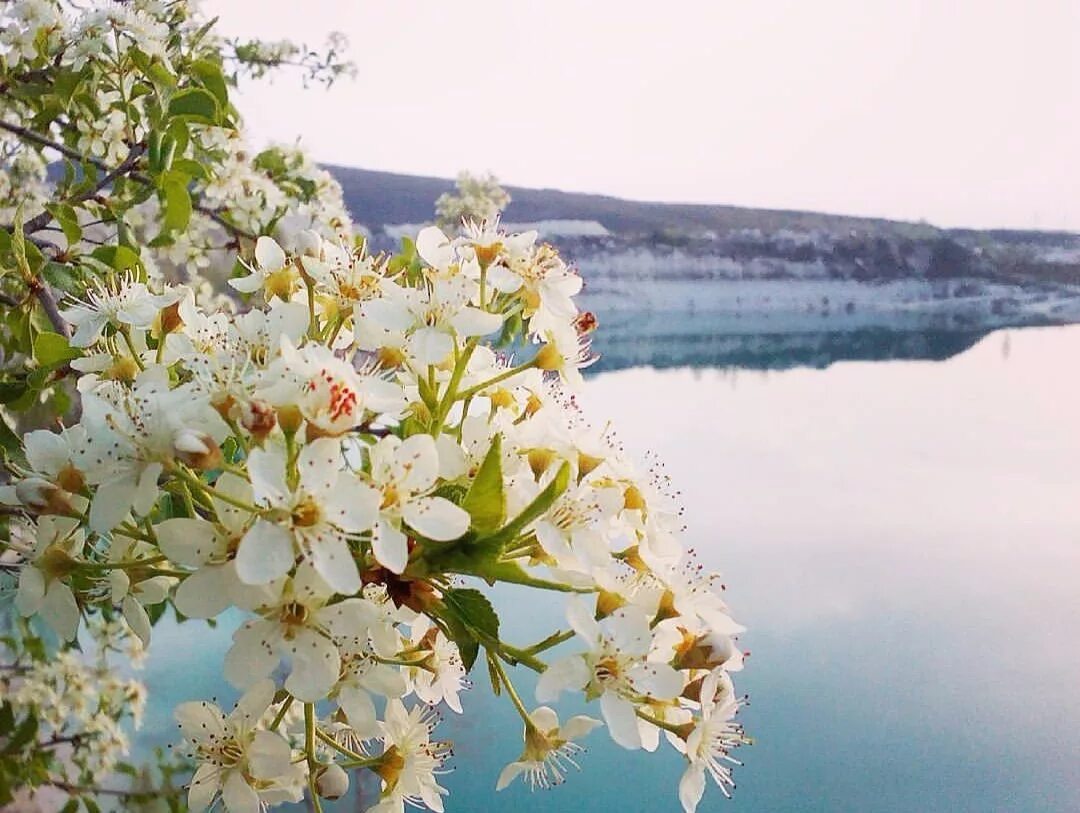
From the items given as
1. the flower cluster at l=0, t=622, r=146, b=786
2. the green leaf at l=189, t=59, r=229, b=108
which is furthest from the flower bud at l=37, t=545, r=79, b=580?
the flower cluster at l=0, t=622, r=146, b=786

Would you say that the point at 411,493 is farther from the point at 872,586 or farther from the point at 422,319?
the point at 872,586

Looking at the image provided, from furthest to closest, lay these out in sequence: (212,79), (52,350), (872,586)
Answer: (872,586), (212,79), (52,350)

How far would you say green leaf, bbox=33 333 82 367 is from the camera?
500 millimetres

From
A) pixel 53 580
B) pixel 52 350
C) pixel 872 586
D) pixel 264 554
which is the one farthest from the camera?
pixel 872 586

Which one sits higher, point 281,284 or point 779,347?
point 281,284

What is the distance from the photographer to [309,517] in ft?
0.97

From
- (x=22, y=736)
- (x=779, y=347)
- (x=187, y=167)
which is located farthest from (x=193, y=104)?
(x=779, y=347)

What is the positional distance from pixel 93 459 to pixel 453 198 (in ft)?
5.28

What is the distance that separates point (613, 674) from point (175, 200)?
543 millimetres

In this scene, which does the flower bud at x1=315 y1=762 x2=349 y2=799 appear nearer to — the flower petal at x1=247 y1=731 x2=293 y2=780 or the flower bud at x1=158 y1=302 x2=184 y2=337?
the flower petal at x1=247 y1=731 x2=293 y2=780

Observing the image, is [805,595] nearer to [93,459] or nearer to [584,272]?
[584,272]

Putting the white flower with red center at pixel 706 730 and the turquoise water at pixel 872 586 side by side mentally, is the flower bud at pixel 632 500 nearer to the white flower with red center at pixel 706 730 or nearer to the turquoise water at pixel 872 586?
the white flower with red center at pixel 706 730

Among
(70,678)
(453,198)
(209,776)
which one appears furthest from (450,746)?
(453,198)

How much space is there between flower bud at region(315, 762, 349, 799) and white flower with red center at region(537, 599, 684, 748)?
0.40 feet
